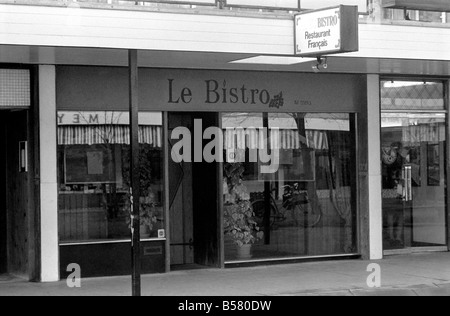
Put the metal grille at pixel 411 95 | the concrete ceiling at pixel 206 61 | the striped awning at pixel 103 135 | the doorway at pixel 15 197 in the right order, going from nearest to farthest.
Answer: the concrete ceiling at pixel 206 61 → the doorway at pixel 15 197 → the striped awning at pixel 103 135 → the metal grille at pixel 411 95

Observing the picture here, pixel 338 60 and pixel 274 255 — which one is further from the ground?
pixel 338 60

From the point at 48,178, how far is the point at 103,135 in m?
1.23

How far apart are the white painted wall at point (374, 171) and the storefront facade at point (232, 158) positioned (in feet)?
0.09

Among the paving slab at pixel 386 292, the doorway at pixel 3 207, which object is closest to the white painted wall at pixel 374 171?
the paving slab at pixel 386 292

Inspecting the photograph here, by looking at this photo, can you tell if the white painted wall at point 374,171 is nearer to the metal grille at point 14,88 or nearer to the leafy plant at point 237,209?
the leafy plant at point 237,209

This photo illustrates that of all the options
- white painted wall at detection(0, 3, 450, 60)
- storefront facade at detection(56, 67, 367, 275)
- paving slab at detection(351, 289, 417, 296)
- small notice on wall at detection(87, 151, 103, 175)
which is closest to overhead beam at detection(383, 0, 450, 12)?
white painted wall at detection(0, 3, 450, 60)

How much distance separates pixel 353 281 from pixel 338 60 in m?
3.33

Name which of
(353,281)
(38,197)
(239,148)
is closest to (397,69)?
(239,148)

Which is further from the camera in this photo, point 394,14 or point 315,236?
point 315,236

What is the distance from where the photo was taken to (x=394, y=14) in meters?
14.0

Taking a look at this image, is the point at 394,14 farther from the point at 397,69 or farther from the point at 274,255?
the point at 274,255

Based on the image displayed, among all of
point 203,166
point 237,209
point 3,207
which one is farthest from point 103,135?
point 237,209

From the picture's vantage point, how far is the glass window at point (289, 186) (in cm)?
1455

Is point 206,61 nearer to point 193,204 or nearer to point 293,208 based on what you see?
point 193,204
